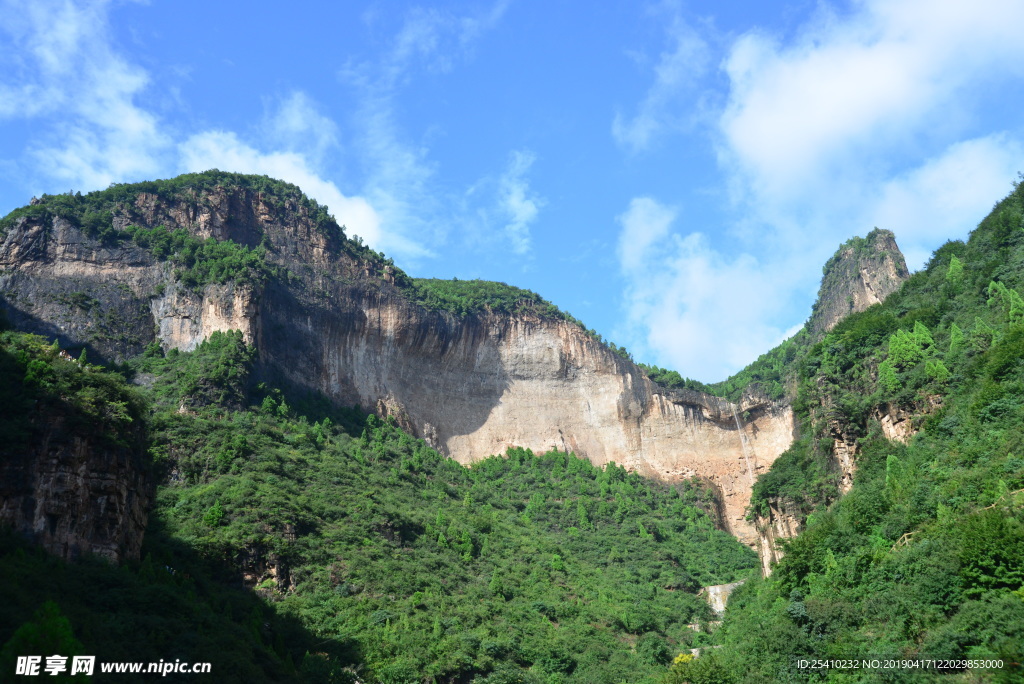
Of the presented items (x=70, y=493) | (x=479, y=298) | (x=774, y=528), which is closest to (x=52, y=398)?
(x=70, y=493)

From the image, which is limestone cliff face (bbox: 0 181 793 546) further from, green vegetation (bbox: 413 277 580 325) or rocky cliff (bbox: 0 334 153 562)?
rocky cliff (bbox: 0 334 153 562)

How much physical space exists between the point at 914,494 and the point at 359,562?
87.2 feet

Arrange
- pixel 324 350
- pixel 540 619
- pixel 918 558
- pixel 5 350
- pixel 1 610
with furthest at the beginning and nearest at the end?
pixel 324 350, pixel 540 619, pixel 5 350, pixel 918 558, pixel 1 610

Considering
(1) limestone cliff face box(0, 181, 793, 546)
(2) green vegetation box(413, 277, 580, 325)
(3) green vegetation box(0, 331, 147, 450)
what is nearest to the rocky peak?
(1) limestone cliff face box(0, 181, 793, 546)

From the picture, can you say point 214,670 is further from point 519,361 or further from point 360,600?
point 519,361

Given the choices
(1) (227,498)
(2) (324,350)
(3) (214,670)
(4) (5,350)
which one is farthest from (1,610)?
(2) (324,350)

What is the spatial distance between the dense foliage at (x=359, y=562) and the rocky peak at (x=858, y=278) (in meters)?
30.0

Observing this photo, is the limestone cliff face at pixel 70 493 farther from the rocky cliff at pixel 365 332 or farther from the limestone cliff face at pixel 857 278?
the limestone cliff face at pixel 857 278

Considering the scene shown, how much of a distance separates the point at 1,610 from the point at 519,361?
61.3 meters

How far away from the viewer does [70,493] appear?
2969cm

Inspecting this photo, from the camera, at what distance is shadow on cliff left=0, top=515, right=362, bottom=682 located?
24500mm

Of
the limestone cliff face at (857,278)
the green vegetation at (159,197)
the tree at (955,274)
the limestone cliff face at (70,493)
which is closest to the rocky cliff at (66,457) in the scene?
the limestone cliff face at (70,493)

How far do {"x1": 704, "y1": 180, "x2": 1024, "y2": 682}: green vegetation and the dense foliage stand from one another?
30.5ft

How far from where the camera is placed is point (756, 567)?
62844 mm
